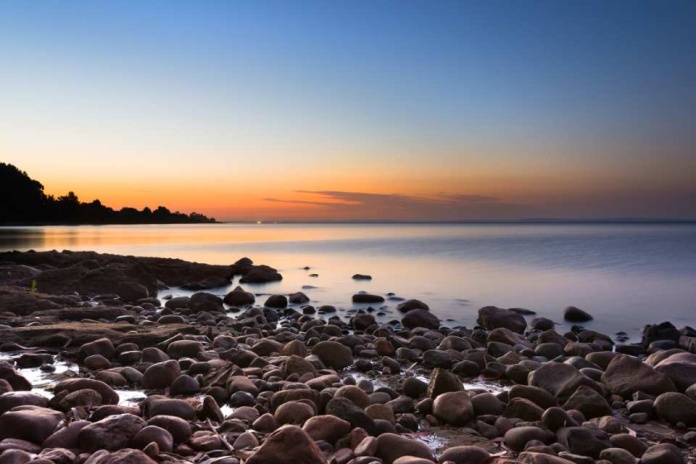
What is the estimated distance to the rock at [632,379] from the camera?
210 inches

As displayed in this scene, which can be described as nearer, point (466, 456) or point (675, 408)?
point (466, 456)

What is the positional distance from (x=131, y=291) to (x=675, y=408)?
12.7m

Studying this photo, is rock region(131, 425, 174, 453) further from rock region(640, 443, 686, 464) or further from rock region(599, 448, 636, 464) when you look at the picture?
rock region(640, 443, 686, 464)

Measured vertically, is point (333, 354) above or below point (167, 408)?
below

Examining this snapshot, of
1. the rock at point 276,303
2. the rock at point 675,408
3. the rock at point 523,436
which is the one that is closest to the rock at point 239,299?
the rock at point 276,303

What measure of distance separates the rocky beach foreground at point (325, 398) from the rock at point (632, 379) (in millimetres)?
15

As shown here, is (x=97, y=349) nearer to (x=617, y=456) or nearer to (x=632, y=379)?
(x=617, y=456)

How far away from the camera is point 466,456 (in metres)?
3.57

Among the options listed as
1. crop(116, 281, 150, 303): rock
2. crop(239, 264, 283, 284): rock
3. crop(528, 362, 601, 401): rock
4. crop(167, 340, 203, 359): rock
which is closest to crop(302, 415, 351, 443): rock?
crop(528, 362, 601, 401): rock

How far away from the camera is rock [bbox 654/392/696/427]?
185 inches

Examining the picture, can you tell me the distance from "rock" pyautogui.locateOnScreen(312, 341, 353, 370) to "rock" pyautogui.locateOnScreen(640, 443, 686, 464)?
3.58 metres

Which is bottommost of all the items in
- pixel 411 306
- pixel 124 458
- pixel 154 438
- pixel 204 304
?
pixel 411 306

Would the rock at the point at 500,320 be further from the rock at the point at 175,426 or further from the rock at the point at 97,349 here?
the rock at the point at 175,426

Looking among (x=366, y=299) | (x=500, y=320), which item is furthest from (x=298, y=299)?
(x=500, y=320)
